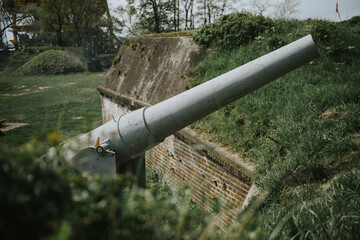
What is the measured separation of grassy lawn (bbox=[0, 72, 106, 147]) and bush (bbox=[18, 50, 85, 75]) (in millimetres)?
1747

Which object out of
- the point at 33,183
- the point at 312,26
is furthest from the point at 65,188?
the point at 312,26

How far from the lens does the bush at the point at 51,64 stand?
22764mm

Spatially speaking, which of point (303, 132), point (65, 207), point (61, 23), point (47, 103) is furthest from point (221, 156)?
point (61, 23)

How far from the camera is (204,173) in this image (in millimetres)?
4344

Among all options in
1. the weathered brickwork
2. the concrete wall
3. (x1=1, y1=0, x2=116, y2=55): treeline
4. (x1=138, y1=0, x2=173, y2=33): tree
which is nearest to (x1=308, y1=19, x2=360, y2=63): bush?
the concrete wall

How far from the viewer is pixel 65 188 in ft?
3.01

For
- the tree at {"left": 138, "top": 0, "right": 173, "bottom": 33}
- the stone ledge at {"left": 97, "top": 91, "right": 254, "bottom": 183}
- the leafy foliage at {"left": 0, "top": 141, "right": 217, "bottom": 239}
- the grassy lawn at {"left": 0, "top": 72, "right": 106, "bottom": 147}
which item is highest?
the tree at {"left": 138, "top": 0, "right": 173, "bottom": 33}

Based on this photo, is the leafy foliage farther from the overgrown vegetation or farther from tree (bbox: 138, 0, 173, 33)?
tree (bbox: 138, 0, 173, 33)

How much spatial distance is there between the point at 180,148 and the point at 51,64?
22.6 meters

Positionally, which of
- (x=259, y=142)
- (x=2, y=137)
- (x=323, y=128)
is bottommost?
(x=2, y=137)

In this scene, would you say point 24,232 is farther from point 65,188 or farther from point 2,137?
point 2,137

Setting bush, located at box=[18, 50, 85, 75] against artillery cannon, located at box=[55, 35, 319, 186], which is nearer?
artillery cannon, located at box=[55, 35, 319, 186]

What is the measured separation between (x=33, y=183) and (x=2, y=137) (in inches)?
355

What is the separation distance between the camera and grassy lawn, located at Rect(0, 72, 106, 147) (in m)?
8.76
